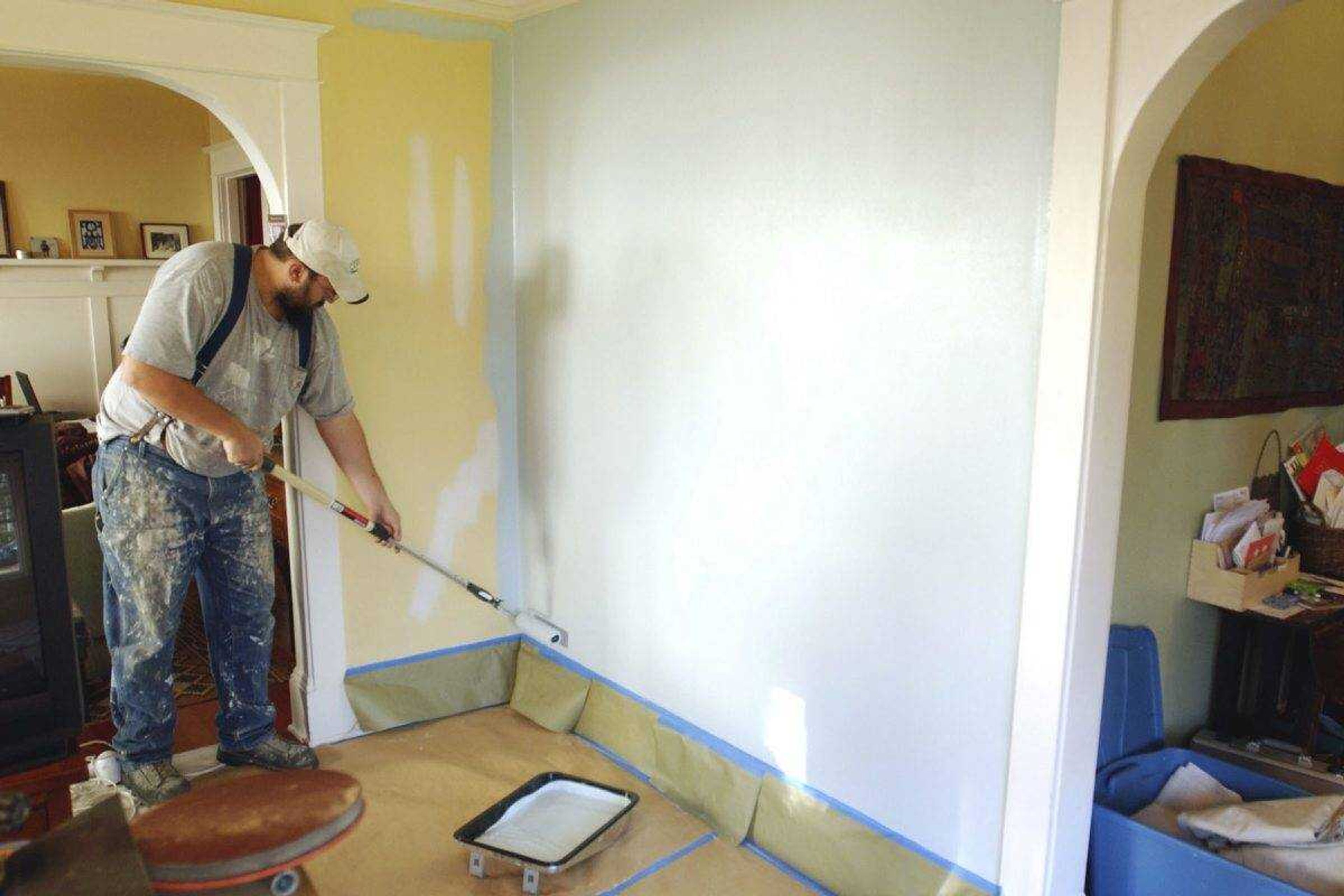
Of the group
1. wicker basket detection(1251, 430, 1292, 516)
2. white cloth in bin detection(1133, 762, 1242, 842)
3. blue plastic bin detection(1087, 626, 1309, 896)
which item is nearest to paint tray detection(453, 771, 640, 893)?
blue plastic bin detection(1087, 626, 1309, 896)

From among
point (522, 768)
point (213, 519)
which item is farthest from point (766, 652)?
point (213, 519)

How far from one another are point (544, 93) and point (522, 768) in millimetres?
2195

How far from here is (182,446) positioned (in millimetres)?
2621

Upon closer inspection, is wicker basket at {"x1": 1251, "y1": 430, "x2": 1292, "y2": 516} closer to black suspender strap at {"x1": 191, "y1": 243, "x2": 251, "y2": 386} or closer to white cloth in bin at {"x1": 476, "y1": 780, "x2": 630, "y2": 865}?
white cloth in bin at {"x1": 476, "y1": 780, "x2": 630, "y2": 865}

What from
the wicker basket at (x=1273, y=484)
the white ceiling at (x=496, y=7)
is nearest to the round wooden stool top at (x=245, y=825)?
the white ceiling at (x=496, y=7)

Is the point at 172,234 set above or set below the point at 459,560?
above

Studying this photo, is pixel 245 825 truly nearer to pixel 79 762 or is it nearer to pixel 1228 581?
pixel 79 762

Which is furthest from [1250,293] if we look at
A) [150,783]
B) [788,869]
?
[150,783]

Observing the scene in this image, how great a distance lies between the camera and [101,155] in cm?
541

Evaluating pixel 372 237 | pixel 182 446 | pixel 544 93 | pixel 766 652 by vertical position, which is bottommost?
pixel 766 652

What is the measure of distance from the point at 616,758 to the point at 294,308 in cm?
169

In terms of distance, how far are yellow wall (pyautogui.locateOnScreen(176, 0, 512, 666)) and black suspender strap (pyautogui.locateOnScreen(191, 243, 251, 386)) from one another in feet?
1.71

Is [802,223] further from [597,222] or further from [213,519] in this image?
[213,519]

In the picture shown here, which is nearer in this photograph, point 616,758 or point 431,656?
point 616,758
